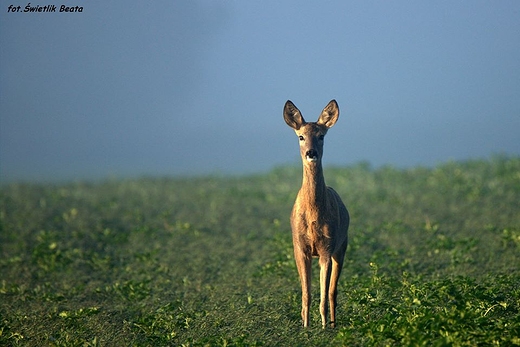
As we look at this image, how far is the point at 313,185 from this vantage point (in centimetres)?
880

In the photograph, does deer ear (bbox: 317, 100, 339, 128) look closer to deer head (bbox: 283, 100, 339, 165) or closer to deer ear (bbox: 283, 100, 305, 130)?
deer head (bbox: 283, 100, 339, 165)

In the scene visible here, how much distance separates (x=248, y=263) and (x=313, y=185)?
16.7 ft

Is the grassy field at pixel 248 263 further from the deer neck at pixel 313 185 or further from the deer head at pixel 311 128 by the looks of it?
the deer head at pixel 311 128

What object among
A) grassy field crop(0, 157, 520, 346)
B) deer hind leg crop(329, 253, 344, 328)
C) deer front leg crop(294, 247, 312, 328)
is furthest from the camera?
deer hind leg crop(329, 253, 344, 328)

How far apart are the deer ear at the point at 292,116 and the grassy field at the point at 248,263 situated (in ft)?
8.82

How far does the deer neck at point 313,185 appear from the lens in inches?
346

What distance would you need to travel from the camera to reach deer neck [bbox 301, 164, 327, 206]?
880 centimetres

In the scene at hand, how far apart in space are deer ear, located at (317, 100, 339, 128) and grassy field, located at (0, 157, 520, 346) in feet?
8.47

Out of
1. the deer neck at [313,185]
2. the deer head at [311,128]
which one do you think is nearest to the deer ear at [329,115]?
the deer head at [311,128]

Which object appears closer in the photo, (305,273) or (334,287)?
(305,273)

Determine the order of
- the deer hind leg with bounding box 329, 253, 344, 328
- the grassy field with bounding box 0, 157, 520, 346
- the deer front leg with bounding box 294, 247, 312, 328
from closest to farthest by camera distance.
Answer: the grassy field with bounding box 0, 157, 520, 346, the deer front leg with bounding box 294, 247, 312, 328, the deer hind leg with bounding box 329, 253, 344, 328

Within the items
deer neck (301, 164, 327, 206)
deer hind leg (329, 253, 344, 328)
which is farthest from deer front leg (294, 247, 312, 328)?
deer neck (301, 164, 327, 206)

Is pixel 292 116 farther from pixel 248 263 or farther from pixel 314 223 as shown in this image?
pixel 248 263

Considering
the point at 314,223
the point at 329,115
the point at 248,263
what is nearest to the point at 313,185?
the point at 314,223
